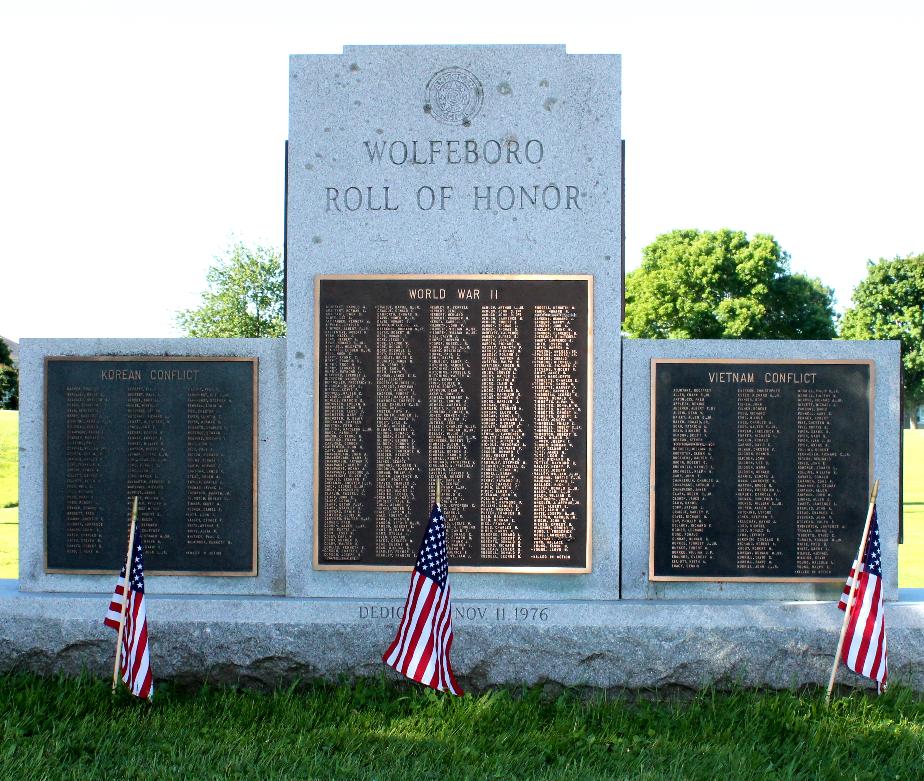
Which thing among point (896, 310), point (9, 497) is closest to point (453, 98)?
point (9, 497)

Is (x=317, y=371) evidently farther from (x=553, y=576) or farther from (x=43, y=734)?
(x=43, y=734)

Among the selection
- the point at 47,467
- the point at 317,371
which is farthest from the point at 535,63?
the point at 47,467

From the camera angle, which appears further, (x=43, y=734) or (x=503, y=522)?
(x=503, y=522)

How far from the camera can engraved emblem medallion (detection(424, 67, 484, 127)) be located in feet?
26.1

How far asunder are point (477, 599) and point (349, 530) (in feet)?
3.89

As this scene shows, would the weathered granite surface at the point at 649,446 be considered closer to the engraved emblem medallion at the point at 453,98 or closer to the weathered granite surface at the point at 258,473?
the engraved emblem medallion at the point at 453,98

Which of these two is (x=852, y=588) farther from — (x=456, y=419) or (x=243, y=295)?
(x=243, y=295)

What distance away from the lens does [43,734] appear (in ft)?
21.8

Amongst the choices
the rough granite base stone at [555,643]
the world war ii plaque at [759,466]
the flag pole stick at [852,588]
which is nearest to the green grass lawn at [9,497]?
the rough granite base stone at [555,643]

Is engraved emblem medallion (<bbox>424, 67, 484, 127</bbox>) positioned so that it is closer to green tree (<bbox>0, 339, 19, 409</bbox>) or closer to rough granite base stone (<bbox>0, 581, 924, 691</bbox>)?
rough granite base stone (<bbox>0, 581, 924, 691</bbox>)

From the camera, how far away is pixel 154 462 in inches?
320

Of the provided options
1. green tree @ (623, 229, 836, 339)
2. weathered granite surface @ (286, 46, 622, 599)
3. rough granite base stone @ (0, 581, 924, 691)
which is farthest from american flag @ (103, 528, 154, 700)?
green tree @ (623, 229, 836, 339)

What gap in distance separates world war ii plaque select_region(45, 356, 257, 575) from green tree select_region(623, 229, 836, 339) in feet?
153

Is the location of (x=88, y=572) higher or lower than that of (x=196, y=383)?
lower
